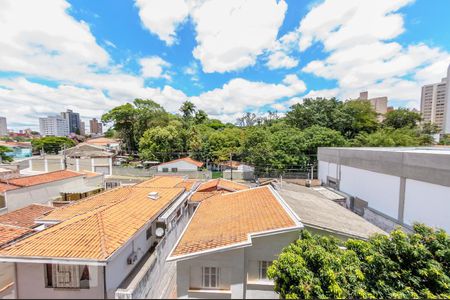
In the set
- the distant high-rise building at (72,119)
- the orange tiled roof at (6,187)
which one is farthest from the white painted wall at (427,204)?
the distant high-rise building at (72,119)

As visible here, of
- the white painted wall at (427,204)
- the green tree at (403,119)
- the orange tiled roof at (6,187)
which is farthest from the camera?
the green tree at (403,119)

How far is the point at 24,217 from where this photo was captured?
1059cm

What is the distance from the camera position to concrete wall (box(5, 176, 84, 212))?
1297 centimetres

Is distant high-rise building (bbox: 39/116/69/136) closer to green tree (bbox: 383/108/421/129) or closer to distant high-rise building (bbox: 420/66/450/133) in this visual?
green tree (bbox: 383/108/421/129)

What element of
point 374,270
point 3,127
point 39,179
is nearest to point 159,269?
point 374,270

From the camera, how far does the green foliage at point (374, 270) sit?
3863 mm

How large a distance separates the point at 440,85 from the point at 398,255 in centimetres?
10555

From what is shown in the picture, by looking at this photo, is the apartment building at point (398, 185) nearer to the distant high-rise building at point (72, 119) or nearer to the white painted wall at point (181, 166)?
the white painted wall at point (181, 166)

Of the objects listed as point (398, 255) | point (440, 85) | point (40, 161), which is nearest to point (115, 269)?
point (398, 255)

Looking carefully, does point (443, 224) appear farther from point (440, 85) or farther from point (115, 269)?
point (440, 85)

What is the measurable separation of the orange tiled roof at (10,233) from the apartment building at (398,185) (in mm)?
18694

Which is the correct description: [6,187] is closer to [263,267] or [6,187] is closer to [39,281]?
[39,281]

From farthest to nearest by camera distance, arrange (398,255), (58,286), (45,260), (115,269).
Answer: (115,269), (58,286), (45,260), (398,255)

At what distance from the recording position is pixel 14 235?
7.81 m
